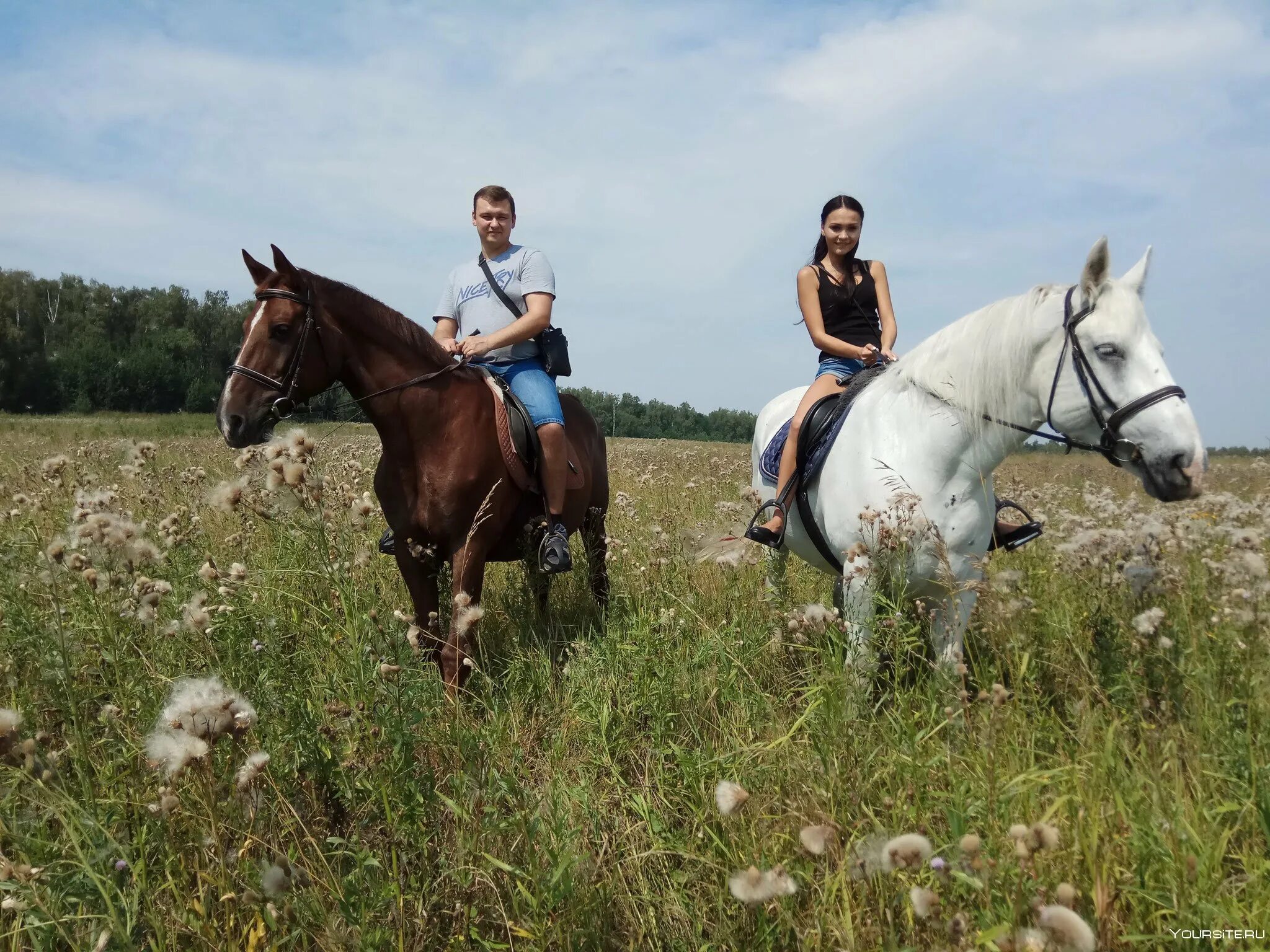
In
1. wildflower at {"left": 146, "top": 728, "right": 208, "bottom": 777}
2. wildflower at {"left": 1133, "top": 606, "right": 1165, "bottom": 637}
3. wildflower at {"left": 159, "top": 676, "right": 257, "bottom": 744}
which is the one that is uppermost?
wildflower at {"left": 1133, "top": 606, "right": 1165, "bottom": 637}

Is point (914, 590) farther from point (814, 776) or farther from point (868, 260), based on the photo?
point (868, 260)

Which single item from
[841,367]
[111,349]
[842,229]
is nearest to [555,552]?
[841,367]

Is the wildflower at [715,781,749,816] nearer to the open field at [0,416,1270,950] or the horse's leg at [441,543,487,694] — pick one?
the open field at [0,416,1270,950]

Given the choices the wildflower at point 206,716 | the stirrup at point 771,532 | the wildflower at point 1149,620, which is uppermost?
the stirrup at point 771,532

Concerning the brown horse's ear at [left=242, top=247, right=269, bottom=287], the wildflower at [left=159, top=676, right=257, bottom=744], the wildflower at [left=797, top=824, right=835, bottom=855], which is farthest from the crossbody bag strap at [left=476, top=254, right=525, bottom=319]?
the wildflower at [left=797, top=824, right=835, bottom=855]

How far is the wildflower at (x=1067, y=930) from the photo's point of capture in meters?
1.29

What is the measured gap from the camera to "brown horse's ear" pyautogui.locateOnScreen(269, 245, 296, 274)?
12.7 feet

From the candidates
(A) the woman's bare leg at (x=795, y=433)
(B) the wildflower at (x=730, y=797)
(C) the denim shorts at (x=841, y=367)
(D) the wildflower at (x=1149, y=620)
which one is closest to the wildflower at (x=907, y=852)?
(B) the wildflower at (x=730, y=797)

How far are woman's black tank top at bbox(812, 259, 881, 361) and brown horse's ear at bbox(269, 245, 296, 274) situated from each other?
3236 millimetres

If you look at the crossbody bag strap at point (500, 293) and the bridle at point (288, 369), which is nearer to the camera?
the bridle at point (288, 369)

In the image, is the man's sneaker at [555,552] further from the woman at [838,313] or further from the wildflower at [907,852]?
the wildflower at [907,852]

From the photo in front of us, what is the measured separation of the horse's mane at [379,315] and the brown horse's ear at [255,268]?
0.72ft

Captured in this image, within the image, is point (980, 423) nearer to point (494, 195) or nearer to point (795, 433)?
point (795, 433)

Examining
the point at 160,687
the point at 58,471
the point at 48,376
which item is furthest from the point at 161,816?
the point at 48,376
